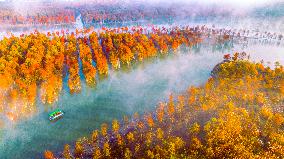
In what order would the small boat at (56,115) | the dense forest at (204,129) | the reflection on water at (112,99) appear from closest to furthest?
1. the dense forest at (204,129)
2. the reflection on water at (112,99)
3. the small boat at (56,115)

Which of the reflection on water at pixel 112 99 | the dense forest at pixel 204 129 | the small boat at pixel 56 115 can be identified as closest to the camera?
the dense forest at pixel 204 129

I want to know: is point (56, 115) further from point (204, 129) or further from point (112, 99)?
point (204, 129)

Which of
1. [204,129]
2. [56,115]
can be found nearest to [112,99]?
[56,115]

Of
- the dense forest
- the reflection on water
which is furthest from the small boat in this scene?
the dense forest

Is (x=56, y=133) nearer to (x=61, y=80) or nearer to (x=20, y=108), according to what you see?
(x=20, y=108)

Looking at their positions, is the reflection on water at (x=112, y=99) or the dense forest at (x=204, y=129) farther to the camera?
the reflection on water at (x=112, y=99)

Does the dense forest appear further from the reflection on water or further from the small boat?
the small boat

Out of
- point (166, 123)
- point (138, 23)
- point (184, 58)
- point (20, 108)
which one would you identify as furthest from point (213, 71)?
point (138, 23)

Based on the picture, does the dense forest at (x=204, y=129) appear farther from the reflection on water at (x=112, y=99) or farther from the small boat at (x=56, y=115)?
the small boat at (x=56, y=115)

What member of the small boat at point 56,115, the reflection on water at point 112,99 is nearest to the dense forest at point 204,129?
the reflection on water at point 112,99
